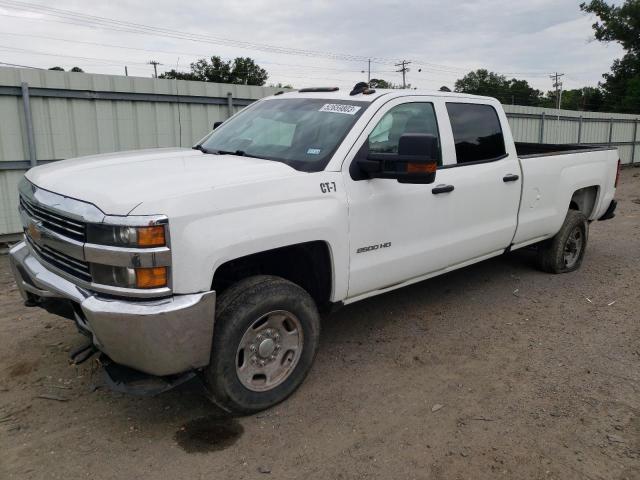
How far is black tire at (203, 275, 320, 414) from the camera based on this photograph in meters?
3.09

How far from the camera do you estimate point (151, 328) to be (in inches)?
108

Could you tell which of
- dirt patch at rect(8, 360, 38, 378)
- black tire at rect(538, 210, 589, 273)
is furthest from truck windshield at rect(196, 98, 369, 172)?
black tire at rect(538, 210, 589, 273)

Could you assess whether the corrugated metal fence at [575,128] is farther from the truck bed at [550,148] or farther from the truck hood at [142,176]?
the truck hood at [142,176]

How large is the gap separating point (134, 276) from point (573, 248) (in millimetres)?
5497

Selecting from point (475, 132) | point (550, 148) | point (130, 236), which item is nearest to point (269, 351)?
point (130, 236)

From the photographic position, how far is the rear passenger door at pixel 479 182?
4.56m

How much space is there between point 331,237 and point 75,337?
94.3 inches

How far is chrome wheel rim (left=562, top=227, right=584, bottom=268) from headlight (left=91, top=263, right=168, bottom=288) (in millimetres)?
5142

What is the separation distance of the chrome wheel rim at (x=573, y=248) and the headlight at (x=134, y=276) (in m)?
5.14

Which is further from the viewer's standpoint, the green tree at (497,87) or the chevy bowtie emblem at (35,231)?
the green tree at (497,87)

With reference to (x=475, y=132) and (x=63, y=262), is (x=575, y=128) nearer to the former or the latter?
(x=475, y=132)

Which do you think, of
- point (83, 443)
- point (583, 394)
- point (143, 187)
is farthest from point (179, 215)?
point (583, 394)

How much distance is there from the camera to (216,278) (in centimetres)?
348

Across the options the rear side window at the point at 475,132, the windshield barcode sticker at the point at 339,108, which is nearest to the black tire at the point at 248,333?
the windshield barcode sticker at the point at 339,108
